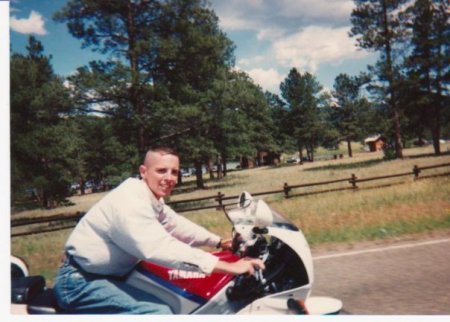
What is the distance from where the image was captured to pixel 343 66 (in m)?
6.00

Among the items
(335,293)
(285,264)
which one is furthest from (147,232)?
(335,293)

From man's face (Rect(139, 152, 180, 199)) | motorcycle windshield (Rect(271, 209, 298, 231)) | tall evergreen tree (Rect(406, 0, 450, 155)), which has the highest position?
tall evergreen tree (Rect(406, 0, 450, 155))

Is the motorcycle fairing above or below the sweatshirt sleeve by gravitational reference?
below

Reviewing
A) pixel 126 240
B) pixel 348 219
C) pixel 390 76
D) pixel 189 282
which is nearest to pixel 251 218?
pixel 189 282

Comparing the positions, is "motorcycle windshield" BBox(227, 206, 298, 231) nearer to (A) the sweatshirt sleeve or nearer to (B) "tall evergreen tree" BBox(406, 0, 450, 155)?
(A) the sweatshirt sleeve

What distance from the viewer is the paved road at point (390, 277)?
3758 mm

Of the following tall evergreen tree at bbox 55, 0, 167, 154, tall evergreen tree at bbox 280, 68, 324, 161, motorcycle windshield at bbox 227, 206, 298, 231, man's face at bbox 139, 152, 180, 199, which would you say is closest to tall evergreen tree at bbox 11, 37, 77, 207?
tall evergreen tree at bbox 55, 0, 167, 154

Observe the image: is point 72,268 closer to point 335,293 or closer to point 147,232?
point 147,232

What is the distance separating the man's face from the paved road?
2.43 metres

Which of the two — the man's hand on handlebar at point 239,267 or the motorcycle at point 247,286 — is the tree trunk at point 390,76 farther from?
the man's hand on handlebar at point 239,267

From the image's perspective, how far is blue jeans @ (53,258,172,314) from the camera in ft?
7.78

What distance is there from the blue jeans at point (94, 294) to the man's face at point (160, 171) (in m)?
0.66

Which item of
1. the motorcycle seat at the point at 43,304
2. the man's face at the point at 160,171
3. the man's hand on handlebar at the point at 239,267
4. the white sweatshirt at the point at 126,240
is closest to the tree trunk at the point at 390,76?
the man's face at the point at 160,171

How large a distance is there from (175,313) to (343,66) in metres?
4.94
